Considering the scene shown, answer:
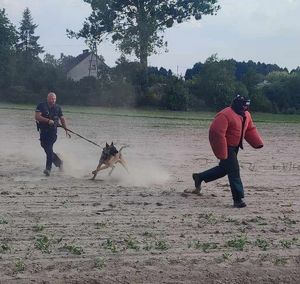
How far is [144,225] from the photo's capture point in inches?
344

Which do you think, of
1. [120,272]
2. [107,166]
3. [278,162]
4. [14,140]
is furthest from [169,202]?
[14,140]

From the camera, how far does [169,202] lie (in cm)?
1069

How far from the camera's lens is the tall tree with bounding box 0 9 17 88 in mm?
57531

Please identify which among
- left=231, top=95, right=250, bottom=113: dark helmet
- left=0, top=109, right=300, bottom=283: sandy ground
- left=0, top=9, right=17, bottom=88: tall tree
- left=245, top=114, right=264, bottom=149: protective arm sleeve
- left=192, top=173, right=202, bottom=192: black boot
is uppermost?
left=0, top=9, right=17, bottom=88: tall tree

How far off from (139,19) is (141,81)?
792cm

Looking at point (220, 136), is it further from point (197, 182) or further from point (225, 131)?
point (197, 182)

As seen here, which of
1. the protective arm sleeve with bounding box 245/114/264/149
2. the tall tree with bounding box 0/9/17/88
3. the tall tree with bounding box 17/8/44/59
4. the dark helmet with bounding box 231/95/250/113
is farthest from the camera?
the tall tree with bounding box 17/8/44/59

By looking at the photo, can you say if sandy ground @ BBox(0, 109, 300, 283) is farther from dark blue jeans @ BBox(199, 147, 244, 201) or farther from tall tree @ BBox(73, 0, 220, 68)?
tall tree @ BBox(73, 0, 220, 68)

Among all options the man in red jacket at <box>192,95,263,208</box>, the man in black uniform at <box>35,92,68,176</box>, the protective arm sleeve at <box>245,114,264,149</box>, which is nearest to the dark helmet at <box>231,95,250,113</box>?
the man in red jacket at <box>192,95,263,208</box>

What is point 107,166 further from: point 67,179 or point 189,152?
point 189,152

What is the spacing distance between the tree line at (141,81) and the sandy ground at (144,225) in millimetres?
35458

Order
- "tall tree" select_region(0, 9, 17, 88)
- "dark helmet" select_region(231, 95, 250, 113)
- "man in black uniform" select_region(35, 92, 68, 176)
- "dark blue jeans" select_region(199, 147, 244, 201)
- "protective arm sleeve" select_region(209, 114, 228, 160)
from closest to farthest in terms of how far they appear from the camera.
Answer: "dark blue jeans" select_region(199, 147, 244, 201)
"protective arm sleeve" select_region(209, 114, 228, 160)
"dark helmet" select_region(231, 95, 250, 113)
"man in black uniform" select_region(35, 92, 68, 176)
"tall tree" select_region(0, 9, 17, 88)

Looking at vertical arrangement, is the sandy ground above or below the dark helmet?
below

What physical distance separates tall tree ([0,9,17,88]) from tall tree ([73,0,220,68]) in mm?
7331
